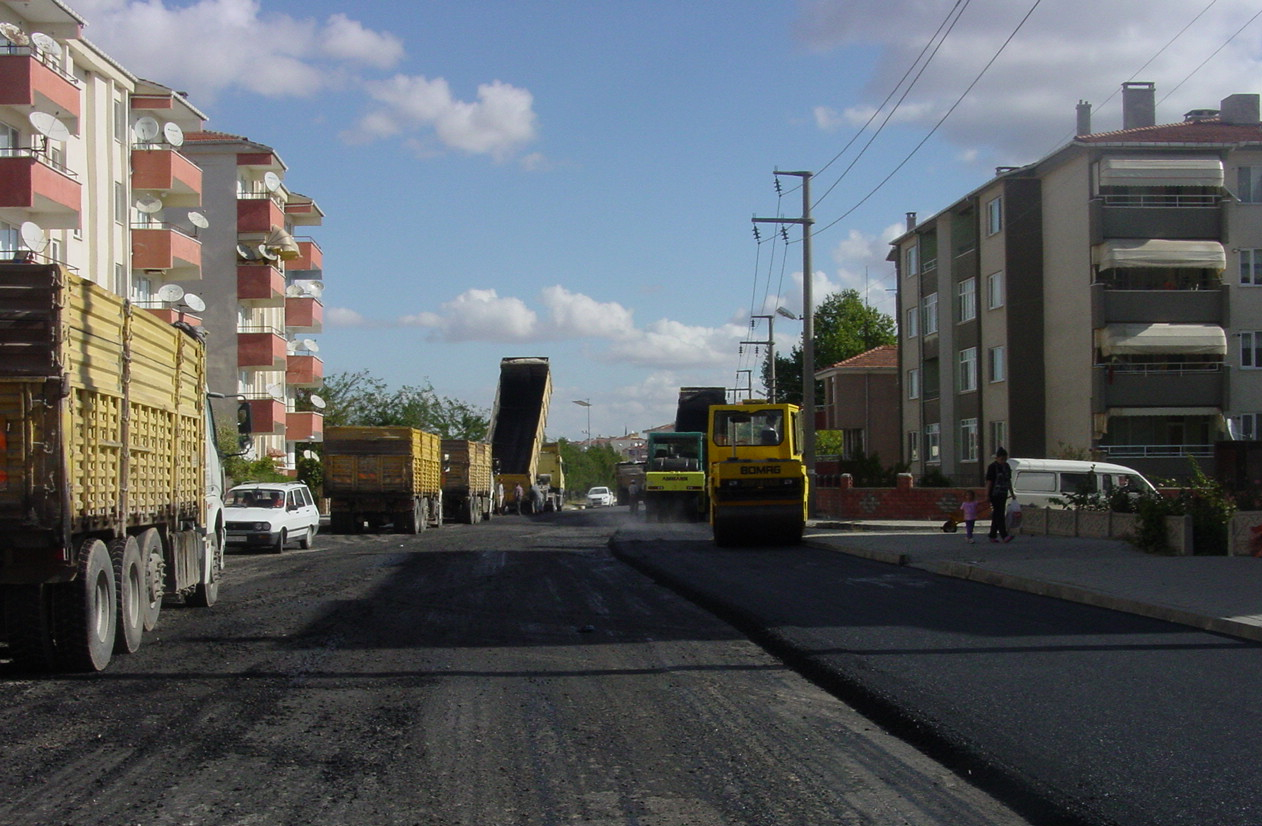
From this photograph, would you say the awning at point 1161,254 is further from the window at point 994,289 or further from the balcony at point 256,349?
the balcony at point 256,349

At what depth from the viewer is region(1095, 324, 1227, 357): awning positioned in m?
39.3

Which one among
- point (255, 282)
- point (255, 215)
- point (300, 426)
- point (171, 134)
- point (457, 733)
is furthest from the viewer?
point (300, 426)

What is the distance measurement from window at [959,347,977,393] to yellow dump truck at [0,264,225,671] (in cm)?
3950

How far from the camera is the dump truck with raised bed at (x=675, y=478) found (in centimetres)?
4050

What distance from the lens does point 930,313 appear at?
172ft

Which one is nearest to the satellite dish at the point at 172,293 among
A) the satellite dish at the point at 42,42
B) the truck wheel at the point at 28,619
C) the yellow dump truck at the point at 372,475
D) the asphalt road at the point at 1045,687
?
the yellow dump truck at the point at 372,475

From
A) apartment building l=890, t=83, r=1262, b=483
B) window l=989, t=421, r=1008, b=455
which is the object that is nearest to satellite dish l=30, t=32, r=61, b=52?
apartment building l=890, t=83, r=1262, b=483

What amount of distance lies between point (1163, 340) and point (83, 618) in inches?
1447

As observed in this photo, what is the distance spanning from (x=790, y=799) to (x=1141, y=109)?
47915mm

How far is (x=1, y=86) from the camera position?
28344mm

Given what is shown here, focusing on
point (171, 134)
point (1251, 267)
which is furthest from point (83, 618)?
point (1251, 267)

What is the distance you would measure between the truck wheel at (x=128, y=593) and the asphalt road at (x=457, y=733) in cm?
26

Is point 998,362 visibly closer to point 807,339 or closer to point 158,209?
point 807,339

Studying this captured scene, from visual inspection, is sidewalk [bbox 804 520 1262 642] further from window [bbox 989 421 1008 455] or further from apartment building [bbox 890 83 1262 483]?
window [bbox 989 421 1008 455]
